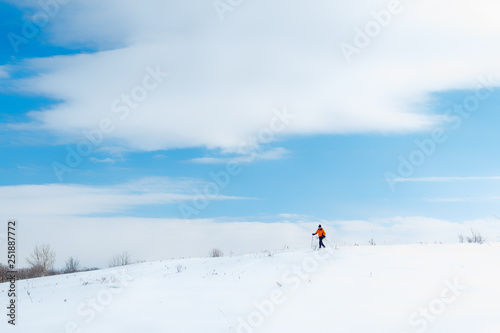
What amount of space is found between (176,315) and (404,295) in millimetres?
6691

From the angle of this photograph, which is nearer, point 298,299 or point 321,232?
point 298,299

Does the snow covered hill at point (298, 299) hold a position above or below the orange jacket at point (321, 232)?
below

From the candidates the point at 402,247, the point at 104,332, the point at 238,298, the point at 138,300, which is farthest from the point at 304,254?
the point at 104,332

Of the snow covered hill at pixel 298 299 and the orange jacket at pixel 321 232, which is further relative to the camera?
the orange jacket at pixel 321 232

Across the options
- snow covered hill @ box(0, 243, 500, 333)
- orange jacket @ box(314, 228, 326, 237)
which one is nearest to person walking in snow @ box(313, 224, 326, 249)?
orange jacket @ box(314, 228, 326, 237)

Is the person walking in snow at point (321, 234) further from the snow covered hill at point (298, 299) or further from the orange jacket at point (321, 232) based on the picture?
the snow covered hill at point (298, 299)

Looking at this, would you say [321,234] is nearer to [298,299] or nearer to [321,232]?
[321,232]

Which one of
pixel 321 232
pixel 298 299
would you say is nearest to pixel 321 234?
pixel 321 232

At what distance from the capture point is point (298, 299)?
13352 millimetres

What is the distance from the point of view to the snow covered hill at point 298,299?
11.2 meters

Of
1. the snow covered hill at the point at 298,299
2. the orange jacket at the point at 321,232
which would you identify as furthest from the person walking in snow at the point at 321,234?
the snow covered hill at the point at 298,299

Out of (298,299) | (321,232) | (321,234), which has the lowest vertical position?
(298,299)

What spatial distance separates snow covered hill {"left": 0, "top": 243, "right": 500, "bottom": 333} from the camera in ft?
36.6

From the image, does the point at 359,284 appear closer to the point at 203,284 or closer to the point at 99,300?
the point at 203,284
